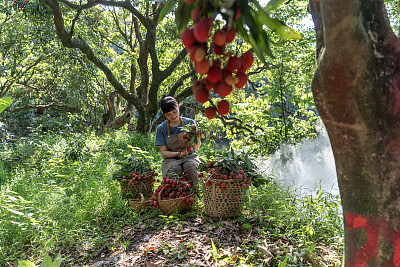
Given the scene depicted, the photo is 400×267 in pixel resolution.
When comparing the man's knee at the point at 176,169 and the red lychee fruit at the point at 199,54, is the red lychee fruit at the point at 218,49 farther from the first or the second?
the man's knee at the point at 176,169

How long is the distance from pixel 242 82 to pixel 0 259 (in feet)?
7.73

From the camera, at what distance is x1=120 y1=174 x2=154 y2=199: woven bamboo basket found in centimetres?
324

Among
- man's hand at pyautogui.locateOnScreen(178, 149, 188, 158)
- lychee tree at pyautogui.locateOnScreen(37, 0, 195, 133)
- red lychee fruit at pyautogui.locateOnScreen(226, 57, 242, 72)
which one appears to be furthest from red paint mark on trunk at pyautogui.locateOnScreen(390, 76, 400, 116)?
lychee tree at pyautogui.locateOnScreen(37, 0, 195, 133)

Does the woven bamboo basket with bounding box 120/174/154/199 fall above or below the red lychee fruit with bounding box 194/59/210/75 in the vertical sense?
below

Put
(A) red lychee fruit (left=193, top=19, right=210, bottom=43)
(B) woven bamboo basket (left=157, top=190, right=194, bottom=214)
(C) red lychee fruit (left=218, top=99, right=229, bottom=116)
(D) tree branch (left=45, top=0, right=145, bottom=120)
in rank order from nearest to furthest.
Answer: (A) red lychee fruit (left=193, top=19, right=210, bottom=43), (C) red lychee fruit (left=218, top=99, right=229, bottom=116), (B) woven bamboo basket (left=157, top=190, right=194, bottom=214), (D) tree branch (left=45, top=0, right=145, bottom=120)

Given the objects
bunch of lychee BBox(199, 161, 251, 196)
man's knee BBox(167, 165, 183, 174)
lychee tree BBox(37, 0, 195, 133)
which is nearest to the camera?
bunch of lychee BBox(199, 161, 251, 196)

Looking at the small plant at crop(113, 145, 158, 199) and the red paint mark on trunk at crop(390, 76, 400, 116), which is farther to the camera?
the small plant at crop(113, 145, 158, 199)

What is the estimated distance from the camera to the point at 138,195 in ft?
10.8

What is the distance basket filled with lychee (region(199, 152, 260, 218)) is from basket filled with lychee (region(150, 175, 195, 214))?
262mm

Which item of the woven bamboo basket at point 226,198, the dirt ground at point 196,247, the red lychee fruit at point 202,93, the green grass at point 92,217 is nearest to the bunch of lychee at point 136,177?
the green grass at point 92,217

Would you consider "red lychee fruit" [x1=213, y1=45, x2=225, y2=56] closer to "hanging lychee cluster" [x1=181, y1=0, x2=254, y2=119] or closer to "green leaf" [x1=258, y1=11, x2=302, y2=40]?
"hanging lychee cluster" [x1=181, y1=0, x2=254, y2=119]

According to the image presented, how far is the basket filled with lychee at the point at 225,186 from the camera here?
8.25 ft

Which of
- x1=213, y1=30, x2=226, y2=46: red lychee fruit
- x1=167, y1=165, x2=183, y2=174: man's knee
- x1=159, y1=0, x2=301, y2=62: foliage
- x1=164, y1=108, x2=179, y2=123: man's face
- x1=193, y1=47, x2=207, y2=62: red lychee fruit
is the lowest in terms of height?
x1=167, y1=165, x2=183, y2=174: man's knee

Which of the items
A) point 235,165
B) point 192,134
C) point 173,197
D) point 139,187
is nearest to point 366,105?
point 235,165
